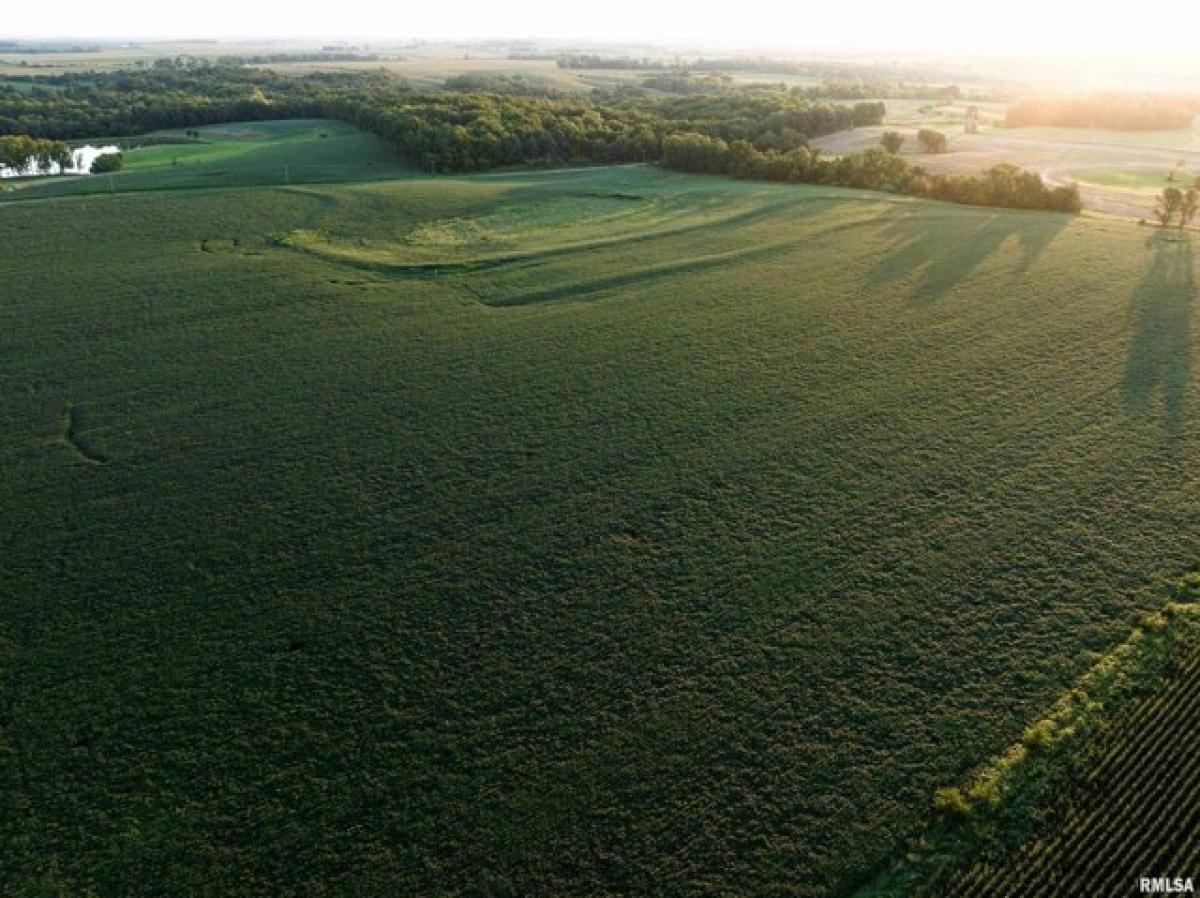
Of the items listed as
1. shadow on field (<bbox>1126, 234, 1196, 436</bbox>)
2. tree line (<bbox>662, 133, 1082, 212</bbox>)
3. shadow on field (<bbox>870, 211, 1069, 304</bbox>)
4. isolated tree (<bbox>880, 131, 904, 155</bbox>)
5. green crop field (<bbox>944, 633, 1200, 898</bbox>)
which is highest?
isolated tree (<bbox>880, 131, 904, 155</bbox>)

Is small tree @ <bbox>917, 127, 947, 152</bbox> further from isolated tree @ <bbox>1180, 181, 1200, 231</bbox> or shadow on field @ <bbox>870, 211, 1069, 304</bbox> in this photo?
isolated tree @ <bbox>1180, 181, 1200, 231</bbox>

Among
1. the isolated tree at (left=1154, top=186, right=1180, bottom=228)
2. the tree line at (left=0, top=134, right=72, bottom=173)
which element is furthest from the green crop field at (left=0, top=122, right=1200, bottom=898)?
the tree line at (left=0, top=134, right=72, bottom=173)

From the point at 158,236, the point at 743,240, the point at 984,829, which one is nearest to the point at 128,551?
the point at 984,829

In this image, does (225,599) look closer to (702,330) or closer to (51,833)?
(51,833)

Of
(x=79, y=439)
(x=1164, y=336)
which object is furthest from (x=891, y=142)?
(x=79, y=439)

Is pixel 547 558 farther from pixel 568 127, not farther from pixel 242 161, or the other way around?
pixel 568 127

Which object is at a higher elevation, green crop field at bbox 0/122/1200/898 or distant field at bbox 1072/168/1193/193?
distant field at bbox 1072/168/1193/193
